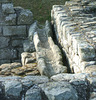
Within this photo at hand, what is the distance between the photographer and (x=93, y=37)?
14.1 ft

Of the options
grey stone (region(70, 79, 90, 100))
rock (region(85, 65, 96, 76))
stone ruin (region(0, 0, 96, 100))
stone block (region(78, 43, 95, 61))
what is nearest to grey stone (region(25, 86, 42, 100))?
stone ruin (region(0, 0, 96, 100))

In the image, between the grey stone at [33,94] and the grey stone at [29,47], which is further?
the grey stone at [29,47]

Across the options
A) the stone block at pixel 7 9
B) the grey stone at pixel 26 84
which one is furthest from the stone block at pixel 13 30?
the grey stone at pixel 26 84

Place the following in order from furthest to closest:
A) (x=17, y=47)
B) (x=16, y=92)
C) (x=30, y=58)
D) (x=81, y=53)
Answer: (x=17, y=47) → (x=30, y=58) → (x=81, y=53) → (x=16, y=92)

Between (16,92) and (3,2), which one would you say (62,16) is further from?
(16,92)

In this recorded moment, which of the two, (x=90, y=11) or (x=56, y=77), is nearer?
(x=56, y=77)

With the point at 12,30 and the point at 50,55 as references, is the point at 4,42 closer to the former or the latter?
the point at 12,30

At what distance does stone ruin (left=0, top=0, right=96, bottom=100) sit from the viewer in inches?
110

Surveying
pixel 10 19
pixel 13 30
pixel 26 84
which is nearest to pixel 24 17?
pixel 10 19

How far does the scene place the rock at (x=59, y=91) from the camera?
2652mm

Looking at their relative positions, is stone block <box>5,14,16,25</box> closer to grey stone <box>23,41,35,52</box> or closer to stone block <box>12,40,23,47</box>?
stone block <box>12,40,23,47</box>

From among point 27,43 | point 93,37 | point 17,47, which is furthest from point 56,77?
point 17,47

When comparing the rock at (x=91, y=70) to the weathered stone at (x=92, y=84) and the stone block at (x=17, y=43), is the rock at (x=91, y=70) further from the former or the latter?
the stone block at (x=17, y=43)

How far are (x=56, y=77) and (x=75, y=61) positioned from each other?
1.19 metres
